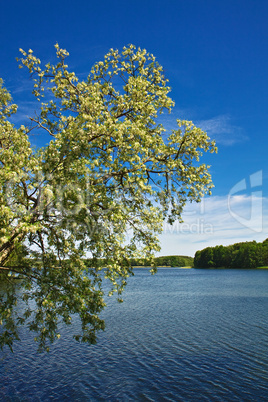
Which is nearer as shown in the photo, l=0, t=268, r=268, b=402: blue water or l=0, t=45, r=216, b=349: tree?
l=0, t=45, r=216, b=349: tree

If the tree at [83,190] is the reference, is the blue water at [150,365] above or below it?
below

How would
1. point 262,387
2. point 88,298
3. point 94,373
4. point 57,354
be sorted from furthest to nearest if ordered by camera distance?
point 57,354 → point 94,373 → point 262,387 → point 88,298

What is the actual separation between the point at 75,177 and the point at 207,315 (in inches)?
1467

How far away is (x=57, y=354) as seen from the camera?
26328mm

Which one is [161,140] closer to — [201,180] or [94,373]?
[201,180]

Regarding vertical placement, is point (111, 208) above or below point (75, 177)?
below

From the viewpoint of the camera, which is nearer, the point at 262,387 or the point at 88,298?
the point at 88,298

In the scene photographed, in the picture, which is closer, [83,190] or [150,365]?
[83,190]

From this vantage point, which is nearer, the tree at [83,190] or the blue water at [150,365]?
the tree at [83,190]

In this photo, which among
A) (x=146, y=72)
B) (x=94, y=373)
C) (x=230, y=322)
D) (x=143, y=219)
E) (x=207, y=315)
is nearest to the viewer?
(x=143, y=219)

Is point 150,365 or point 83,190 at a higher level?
point 83,190

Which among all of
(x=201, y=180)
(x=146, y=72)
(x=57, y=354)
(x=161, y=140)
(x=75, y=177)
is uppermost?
(x=146, y=72)

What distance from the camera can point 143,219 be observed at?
15.6 meters

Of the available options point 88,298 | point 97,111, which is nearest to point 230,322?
point 88,298
